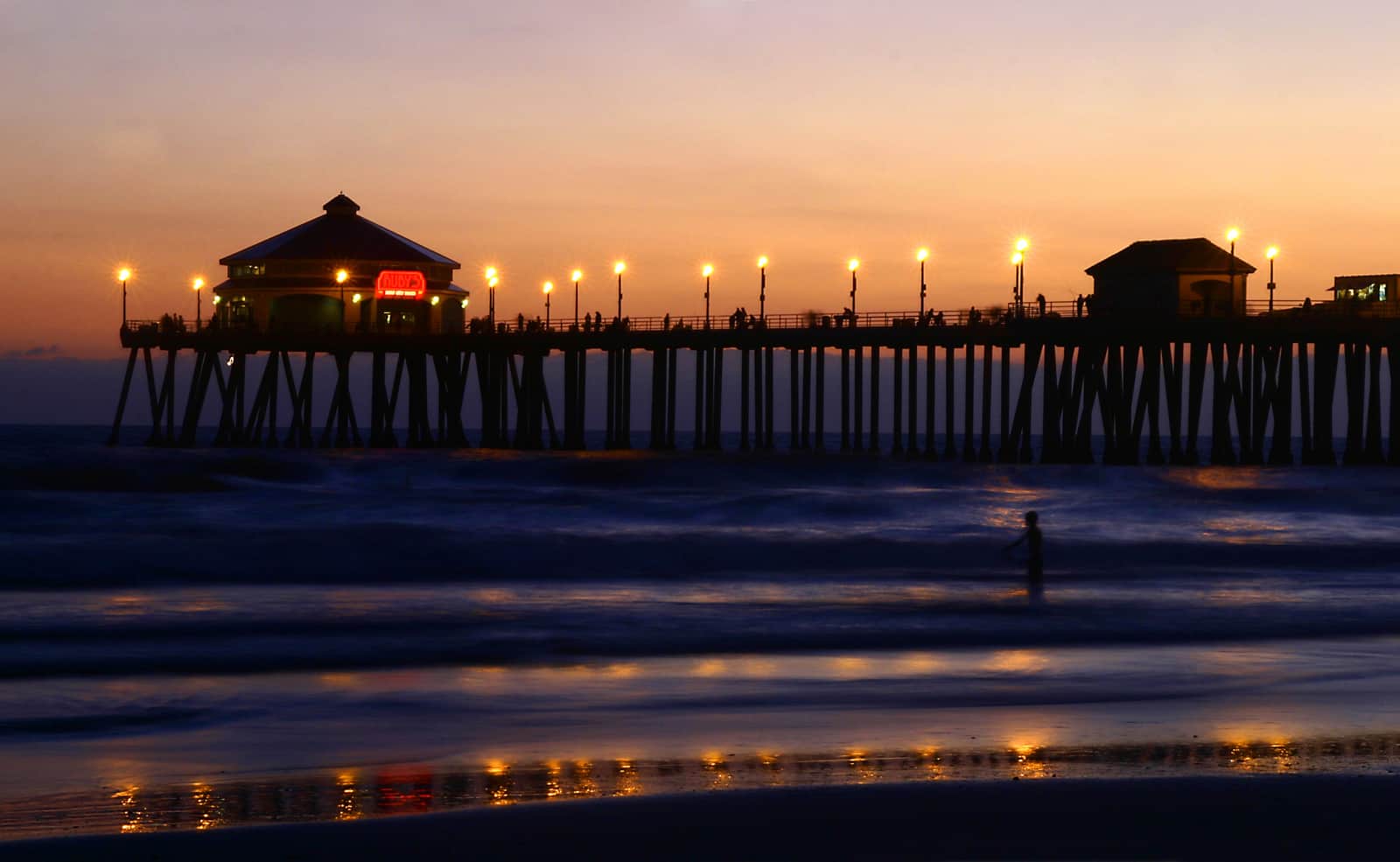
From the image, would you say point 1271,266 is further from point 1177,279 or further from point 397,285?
point 397,285

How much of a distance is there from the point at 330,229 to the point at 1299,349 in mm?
37428

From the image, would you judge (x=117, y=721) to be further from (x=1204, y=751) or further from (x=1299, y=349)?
(x=1299, y=349)

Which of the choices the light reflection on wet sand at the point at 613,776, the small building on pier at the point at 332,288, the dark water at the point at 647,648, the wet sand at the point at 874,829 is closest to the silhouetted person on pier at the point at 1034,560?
the dark water at the point at 647,648

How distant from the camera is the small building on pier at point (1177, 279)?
4878 cm

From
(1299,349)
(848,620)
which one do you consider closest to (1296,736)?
(848,620)

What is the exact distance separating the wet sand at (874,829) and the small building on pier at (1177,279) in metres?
41.0

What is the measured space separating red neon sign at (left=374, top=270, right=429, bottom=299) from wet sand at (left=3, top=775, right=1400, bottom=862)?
5704 centimetres

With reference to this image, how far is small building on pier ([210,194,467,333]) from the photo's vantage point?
6381cm

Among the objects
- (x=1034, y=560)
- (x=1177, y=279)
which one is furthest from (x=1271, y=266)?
(x=1034, y=560)

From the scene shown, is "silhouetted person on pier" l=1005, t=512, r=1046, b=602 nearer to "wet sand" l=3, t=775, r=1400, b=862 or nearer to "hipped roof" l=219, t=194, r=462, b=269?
"wet sand" l=3, t=775, r=1400, b=862

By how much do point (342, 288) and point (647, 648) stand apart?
50.7m

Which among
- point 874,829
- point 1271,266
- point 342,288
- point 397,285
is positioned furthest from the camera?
point 397,285

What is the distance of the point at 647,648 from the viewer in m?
15.2

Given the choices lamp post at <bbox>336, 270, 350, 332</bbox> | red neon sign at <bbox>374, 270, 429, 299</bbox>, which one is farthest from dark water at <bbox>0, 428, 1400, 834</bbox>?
red neon sign at <bbox>374, 270, 429, 299</bbox>
